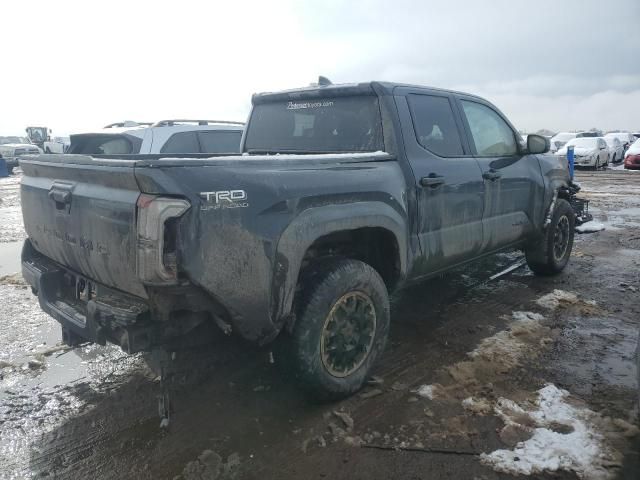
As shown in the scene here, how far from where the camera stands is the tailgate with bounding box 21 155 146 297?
247 cm

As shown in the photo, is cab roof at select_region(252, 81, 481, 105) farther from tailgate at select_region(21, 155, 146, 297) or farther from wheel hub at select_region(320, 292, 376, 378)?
tailgate at select_region(21, 155, 146, 297)

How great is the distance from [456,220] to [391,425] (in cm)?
176

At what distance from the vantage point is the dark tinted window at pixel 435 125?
3895 millimetres

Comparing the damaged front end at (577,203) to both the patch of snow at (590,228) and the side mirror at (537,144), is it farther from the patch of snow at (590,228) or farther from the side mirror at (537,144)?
the side mirror at (537,144)

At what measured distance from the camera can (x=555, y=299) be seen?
5.20 meters

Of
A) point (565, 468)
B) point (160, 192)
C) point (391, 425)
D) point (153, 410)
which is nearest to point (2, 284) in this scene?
point (153, 410)

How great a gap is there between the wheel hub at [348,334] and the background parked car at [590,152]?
22.5 meters

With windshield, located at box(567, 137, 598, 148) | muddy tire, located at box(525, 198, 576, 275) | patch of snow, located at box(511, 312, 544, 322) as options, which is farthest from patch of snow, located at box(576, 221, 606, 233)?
windshield, located at box(567, 137, 598, 148)

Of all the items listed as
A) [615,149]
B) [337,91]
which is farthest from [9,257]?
[615,149]

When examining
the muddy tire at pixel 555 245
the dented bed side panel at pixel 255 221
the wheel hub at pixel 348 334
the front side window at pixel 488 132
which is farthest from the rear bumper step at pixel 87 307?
the muddy tire at pixel 555 245

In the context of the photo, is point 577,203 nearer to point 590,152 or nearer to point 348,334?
point 348,334

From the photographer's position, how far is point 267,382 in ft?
11.6

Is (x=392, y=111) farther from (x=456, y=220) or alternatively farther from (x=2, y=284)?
(x=2, y=284)

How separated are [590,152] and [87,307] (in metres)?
24.8
